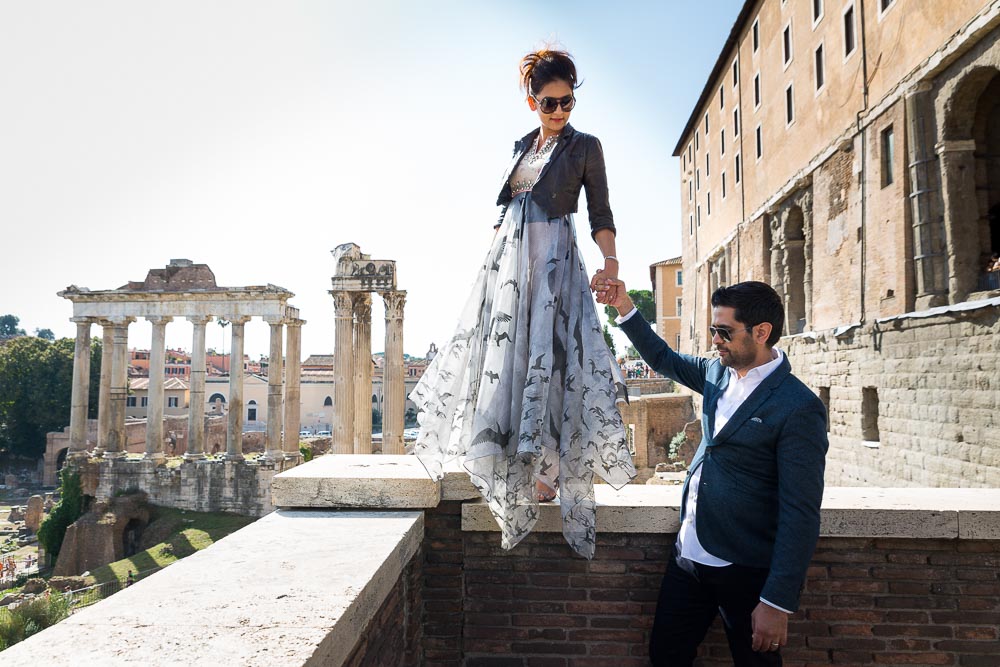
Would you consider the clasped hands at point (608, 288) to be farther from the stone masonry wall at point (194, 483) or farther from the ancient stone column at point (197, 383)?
the ancient stone column at point (197, 383)

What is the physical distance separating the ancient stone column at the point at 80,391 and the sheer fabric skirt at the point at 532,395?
91.2 ft

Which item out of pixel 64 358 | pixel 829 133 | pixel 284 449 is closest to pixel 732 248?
pixel 829 133

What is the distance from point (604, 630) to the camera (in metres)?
2.99

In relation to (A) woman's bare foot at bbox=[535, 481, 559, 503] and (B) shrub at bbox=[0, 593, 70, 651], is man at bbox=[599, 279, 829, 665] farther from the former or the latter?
(B) shrub at bbox=[0, 593, 70, 651]

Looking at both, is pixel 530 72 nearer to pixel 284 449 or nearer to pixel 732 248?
pixel 732 248

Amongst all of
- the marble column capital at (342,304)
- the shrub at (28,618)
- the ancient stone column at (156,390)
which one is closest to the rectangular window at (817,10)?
the marble column capital at (342,304)

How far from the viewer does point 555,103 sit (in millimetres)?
2904

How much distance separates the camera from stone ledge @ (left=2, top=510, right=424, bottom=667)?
1.41 m

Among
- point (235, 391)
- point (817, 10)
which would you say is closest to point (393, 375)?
point (235, 391)

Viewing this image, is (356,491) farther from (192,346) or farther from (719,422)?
(192,346)

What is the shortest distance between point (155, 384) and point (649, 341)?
25973 millimetres

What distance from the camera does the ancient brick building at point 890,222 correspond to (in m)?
9.41

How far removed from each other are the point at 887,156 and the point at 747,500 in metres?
12.1

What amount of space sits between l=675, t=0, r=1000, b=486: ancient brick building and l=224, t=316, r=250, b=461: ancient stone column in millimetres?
19002
